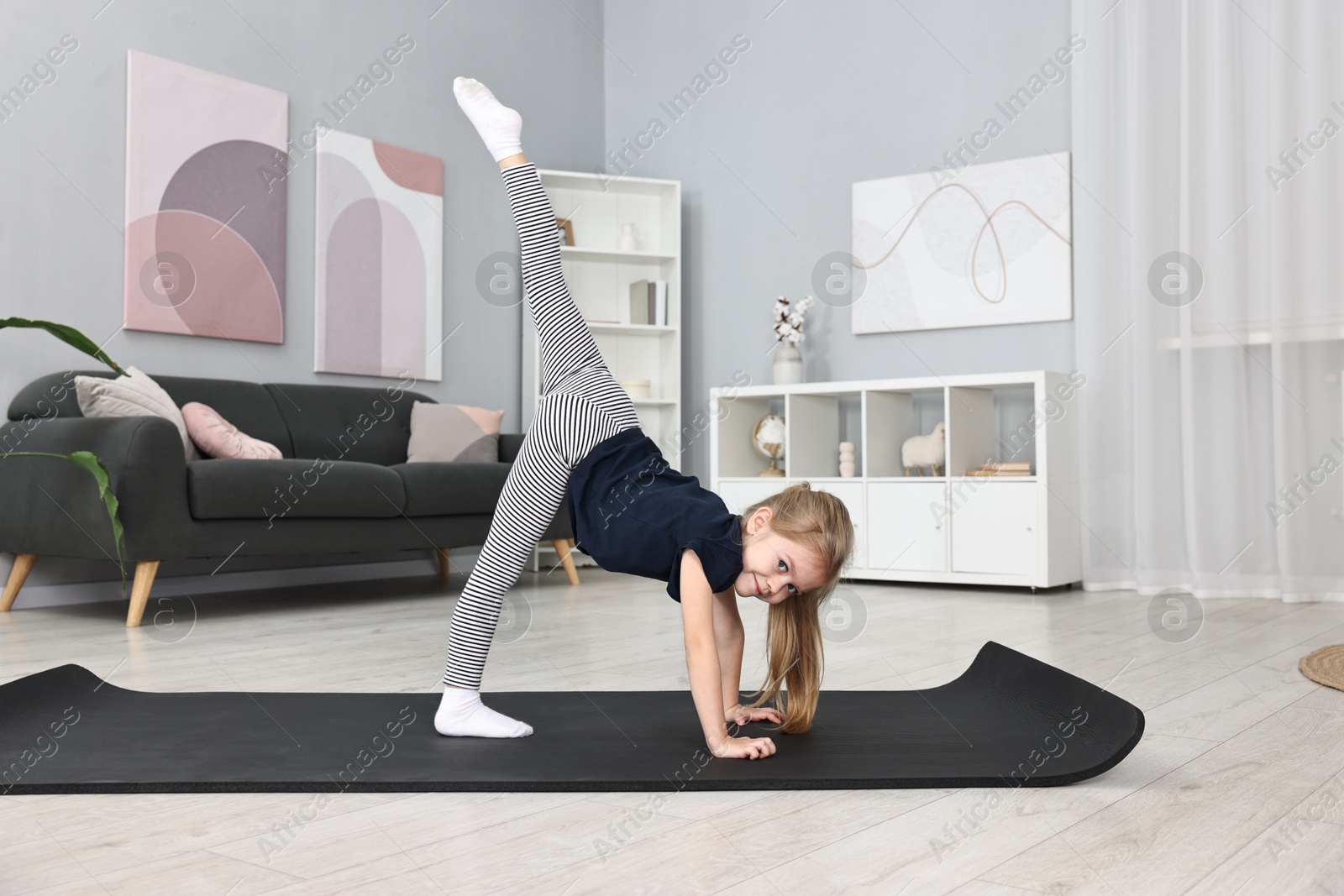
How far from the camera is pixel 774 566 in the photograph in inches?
57.2

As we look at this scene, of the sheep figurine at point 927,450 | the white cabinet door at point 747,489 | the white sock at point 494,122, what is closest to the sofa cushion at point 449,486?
the white cabinet door at point 747,489

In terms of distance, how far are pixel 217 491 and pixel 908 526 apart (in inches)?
93.6

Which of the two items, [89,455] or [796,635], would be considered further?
[89,455]

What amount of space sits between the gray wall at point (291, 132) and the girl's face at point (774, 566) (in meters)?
2.71

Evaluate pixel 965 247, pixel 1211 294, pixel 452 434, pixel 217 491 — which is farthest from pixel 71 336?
pixel 1211 294

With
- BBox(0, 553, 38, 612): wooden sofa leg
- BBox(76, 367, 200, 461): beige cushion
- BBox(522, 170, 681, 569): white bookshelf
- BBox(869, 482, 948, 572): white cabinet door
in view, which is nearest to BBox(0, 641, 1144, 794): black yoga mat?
BBox(76, 367, 200, 461): beige cushion

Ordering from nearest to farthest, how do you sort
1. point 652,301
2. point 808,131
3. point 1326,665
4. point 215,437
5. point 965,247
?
point 1326,665
point 215,437
point 965,247
point 808,131
point 652,301

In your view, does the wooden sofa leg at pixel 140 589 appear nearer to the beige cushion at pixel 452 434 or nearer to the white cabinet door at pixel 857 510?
the beige cushion at pixel 452 434

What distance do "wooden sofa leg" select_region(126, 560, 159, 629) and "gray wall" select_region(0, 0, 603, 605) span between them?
675 mm

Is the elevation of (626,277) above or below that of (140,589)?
above

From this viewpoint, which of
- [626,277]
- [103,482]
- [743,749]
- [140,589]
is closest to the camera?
[743,749]

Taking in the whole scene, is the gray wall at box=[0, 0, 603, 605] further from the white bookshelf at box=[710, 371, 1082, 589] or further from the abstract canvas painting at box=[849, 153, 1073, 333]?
the abstract canvas painting at box=[849, 153, 1073, 333]

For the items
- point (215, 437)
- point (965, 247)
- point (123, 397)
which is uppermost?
point (965, 247)

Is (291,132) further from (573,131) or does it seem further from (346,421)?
(573,131)
